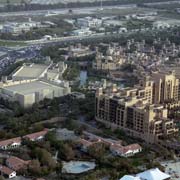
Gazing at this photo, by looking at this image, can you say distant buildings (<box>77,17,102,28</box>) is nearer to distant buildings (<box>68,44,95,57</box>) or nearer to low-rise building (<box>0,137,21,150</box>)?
distant buildings (<box>68,44,95,57</box>)

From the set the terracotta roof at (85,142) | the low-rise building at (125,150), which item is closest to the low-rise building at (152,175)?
the low-rise building at (125,150)

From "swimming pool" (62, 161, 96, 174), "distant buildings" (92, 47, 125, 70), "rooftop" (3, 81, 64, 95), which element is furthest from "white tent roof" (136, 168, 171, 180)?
"distant buildings" (92, 47, 125, 70)

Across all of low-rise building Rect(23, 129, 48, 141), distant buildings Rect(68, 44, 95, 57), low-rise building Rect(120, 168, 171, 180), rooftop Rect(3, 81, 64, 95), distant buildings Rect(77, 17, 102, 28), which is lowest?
low-rise building Rect(120, 168, 171, 180)

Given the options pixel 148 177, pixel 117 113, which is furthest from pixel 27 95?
pixel 148 177

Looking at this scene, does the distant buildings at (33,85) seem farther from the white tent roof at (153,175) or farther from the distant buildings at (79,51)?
the white tent roof at (153,175)

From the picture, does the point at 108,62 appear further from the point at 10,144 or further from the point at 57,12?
the point at 57,12

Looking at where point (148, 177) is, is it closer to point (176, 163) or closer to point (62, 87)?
point (176, 163)
